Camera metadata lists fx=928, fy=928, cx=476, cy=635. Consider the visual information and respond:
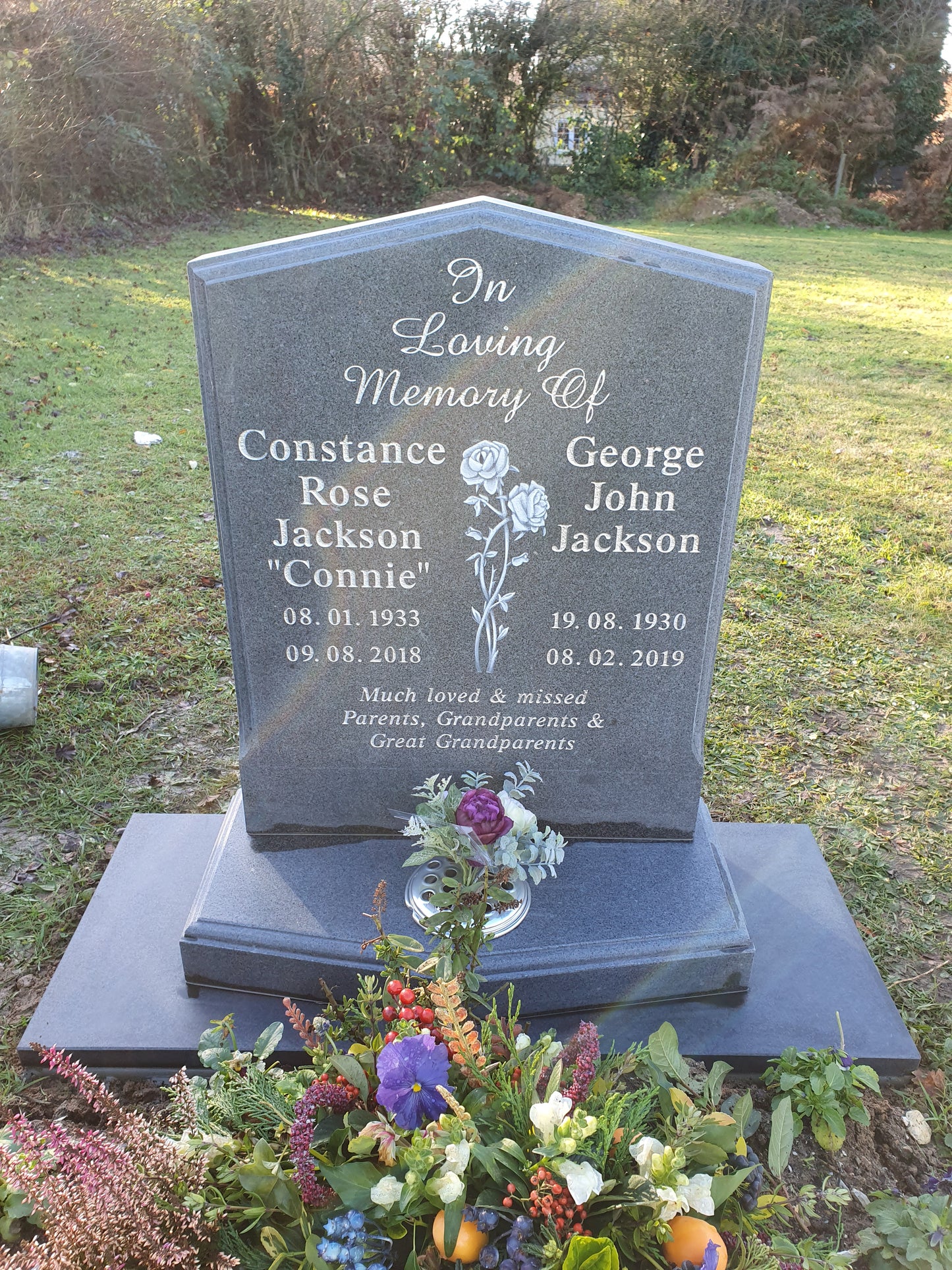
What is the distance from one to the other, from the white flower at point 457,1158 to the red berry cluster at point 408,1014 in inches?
10.3

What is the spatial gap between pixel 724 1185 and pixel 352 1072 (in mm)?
724

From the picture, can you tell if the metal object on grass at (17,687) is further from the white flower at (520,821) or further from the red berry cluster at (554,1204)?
the red berry cluster at (554,1204)

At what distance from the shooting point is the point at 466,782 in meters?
2.62

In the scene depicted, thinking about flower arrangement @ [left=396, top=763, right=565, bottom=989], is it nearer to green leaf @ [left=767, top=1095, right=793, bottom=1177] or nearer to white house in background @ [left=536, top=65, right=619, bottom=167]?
green leaf @ [left=767, top=1095, right=793, bottom=1177]

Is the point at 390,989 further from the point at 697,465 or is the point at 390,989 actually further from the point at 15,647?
the point at 15,647

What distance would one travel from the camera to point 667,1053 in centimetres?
204

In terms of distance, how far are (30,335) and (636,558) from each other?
7.56 meters

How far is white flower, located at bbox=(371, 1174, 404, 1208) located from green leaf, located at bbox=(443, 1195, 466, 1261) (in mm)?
88

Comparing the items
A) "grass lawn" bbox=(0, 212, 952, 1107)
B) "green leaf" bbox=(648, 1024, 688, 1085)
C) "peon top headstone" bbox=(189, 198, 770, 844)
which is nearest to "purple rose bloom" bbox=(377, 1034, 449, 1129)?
"green leaf" bbox=(648, 1024, 688, 1085)

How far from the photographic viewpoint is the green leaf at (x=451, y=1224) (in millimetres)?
1544

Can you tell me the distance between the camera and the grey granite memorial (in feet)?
7.14

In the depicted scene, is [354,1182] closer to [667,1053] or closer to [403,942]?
[403,942]

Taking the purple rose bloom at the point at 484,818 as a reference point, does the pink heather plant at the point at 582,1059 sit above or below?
below

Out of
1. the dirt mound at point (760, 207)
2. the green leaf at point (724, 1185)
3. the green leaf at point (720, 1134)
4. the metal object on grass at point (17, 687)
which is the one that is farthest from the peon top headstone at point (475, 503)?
the dirt mound at point (760, 207)
